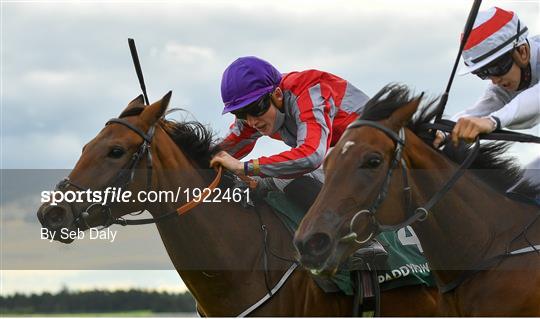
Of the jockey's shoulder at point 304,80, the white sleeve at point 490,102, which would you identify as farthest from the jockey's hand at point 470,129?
the jockey's shoulder at point 304,80

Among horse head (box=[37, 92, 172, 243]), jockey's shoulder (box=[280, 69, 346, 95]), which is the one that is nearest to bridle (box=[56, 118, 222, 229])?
horse head (box=[37, 92, 172, 243])

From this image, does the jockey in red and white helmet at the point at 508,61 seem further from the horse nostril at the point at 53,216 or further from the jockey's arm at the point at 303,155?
the horse nostril at the point at 53,216

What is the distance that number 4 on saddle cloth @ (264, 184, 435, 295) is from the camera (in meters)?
4.54

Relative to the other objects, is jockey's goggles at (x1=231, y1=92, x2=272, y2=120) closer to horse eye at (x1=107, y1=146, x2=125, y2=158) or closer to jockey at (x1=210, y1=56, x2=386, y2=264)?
jockey at (x1=210, y1=56, x2=386, y2=264)

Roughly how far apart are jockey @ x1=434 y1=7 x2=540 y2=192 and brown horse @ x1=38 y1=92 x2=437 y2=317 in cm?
112

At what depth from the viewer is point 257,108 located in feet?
15.6

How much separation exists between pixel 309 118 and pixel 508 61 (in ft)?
3.66

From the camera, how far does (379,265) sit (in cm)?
462

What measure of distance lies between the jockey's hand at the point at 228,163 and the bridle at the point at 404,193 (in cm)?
99

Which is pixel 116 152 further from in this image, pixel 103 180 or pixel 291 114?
pixel 291 114

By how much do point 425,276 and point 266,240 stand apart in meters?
0.91

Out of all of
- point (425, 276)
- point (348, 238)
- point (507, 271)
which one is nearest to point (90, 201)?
point (348, 238)

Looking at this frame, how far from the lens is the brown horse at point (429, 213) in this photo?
3.60m

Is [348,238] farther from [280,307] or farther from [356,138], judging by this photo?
[280,307]
